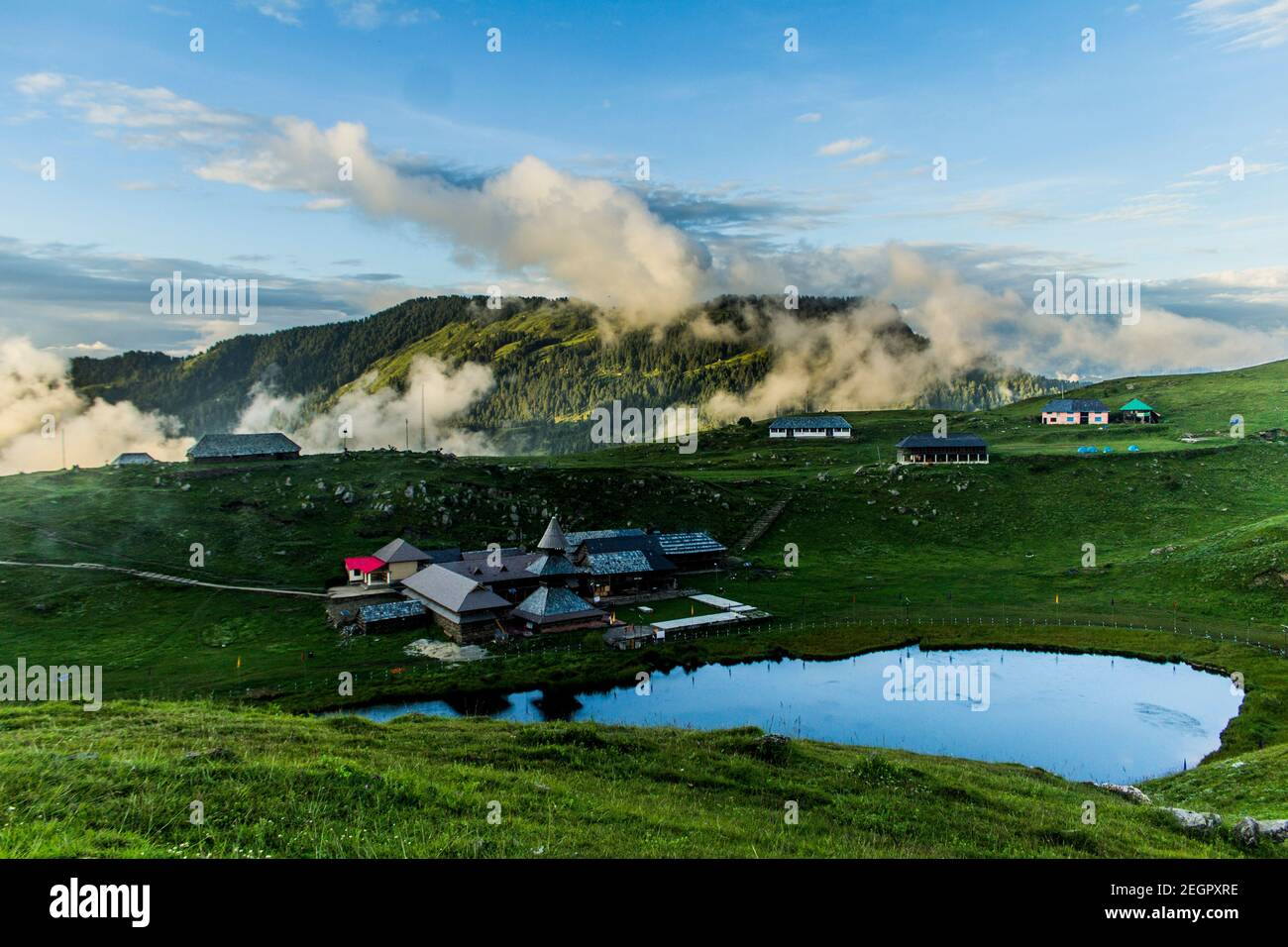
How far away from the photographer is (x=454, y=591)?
7481cm

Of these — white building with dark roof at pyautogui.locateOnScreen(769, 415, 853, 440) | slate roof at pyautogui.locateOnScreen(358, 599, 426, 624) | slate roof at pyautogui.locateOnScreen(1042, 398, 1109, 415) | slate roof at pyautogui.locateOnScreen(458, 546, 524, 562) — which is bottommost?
slate roof at pyautogui.locateOnScreen(358, 599, 426, 624)

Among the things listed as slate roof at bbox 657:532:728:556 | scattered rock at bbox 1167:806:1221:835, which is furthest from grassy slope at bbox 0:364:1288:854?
slate roof at bbox 657:532:728:556

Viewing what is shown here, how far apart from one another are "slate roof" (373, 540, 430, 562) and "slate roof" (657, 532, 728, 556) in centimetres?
2938

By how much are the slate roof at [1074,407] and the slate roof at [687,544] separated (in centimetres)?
12269

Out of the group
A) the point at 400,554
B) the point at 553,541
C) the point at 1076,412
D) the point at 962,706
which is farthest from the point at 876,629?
the point at 1076,412

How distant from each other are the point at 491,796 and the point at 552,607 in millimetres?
55964

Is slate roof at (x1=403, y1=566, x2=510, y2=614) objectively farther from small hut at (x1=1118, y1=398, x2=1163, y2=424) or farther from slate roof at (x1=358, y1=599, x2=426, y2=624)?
small hut at (x1=1118, y1=398, x2=1163, y2=424)

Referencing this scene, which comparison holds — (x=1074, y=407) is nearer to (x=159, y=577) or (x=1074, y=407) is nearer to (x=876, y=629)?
(x=876, y=629)

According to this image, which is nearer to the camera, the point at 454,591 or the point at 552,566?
the point at 454,591

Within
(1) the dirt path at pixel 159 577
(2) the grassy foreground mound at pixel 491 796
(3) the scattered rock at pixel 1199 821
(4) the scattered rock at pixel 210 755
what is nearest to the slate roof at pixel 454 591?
(1) the dirt path at pixel 159 577

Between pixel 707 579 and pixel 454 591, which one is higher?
pixel 454 591

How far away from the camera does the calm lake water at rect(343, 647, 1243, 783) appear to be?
47844 mm
